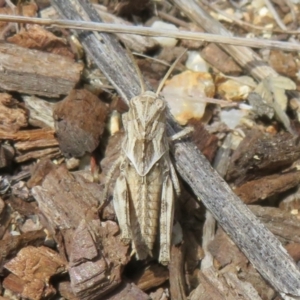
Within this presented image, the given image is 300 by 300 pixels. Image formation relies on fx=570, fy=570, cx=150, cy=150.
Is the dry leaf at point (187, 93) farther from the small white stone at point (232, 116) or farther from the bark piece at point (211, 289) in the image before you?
the bark piece at point (211, 289)

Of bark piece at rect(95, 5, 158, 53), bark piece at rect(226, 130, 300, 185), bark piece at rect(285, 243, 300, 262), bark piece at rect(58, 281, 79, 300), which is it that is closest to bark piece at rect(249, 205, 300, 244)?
bark piece at rect(285, 243, 300, 262)

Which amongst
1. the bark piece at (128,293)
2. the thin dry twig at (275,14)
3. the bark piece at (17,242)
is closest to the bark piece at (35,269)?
the bark piece at (17,242)

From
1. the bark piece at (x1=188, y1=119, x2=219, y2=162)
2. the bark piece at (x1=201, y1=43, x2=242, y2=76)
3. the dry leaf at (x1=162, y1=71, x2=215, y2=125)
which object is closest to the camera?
the bark piece at (x1=188, y1=119, x2=219, y2=162)

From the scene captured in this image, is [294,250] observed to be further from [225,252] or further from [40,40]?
[40,40]

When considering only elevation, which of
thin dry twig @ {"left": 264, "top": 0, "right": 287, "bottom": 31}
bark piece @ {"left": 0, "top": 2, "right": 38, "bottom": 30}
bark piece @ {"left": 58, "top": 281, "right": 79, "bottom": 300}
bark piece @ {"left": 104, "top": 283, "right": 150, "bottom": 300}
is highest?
thin dry twig @ {"left": 264, "top": 0, "right": 287, "bottom": 31}

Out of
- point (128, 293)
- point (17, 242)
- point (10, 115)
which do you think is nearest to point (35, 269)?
point (17, 242)

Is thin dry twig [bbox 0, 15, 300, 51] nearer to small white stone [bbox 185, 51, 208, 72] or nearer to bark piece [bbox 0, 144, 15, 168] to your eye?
small white stone [bbox 185, 51, 208, 72]

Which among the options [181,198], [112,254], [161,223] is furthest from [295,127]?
[112,254]
